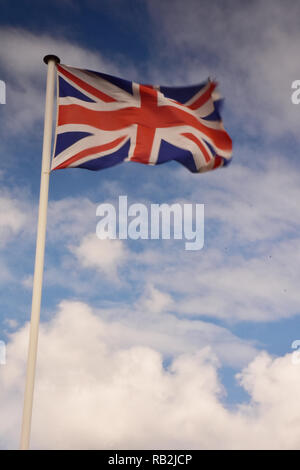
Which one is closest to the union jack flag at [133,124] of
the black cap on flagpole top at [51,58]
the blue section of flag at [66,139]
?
the blue section of flag at [66,139]

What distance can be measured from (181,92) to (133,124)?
74.2 inches

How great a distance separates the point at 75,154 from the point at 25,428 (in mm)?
6843

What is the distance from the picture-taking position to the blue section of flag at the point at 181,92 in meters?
17.3

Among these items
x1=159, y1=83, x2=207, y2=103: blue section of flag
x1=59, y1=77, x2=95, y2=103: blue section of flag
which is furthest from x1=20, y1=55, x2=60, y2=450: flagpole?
x1=159, y1=83, x2=207, y2=103: blue section of flag

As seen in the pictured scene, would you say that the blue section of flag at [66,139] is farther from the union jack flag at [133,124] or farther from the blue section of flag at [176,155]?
the blue section of flag at [176,155]

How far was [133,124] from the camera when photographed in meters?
16.7

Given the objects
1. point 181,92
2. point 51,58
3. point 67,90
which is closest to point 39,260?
point 67,90

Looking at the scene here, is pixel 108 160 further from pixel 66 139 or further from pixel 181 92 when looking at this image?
pixel 181 92

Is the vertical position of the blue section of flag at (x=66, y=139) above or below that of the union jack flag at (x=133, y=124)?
below

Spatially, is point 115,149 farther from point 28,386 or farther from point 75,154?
point 28,386

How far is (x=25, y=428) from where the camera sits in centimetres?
1264

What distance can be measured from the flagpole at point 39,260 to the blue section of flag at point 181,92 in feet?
10.9
